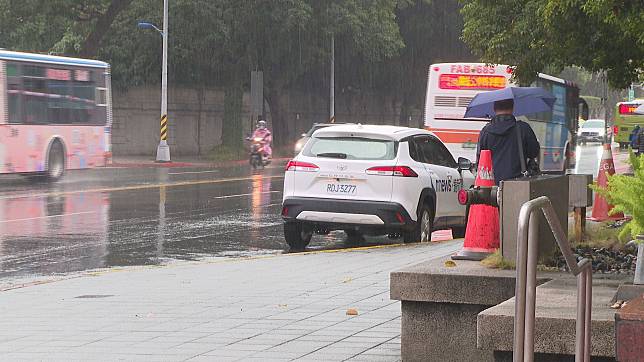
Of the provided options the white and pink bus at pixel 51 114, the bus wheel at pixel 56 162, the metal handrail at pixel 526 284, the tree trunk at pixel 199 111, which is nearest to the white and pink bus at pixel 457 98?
the white and pink bus at pixel 51 114

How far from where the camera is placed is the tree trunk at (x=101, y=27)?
46.0 metres

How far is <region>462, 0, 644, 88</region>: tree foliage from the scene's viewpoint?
1064 centimetres

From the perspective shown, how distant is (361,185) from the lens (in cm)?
1655

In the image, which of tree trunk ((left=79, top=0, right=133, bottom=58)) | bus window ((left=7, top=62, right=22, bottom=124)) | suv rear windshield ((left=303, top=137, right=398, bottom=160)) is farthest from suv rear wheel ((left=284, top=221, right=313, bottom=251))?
tree trunk ((left=79, top=0, right=133, bottom=58))

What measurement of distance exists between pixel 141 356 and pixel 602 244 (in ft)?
12.3

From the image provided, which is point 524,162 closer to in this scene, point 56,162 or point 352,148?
point 352,148

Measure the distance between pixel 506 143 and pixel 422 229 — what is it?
13.8ft

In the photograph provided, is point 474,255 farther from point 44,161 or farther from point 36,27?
point 36,27

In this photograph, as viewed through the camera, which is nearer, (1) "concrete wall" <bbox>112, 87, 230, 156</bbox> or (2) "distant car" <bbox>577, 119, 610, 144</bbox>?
(1) "concrete wall" <bbox>112, 87, 230, 156</bbox>

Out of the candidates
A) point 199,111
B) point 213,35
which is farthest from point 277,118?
point 213,35

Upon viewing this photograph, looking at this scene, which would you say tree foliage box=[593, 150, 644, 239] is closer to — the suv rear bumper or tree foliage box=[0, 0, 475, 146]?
the suv rear bumper

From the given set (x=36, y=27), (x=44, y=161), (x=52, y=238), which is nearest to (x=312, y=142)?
(x=52, y=238)

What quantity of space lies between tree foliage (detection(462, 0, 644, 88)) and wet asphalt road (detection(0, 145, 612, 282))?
132 inches

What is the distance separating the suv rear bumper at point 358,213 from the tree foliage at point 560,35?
2561mm
